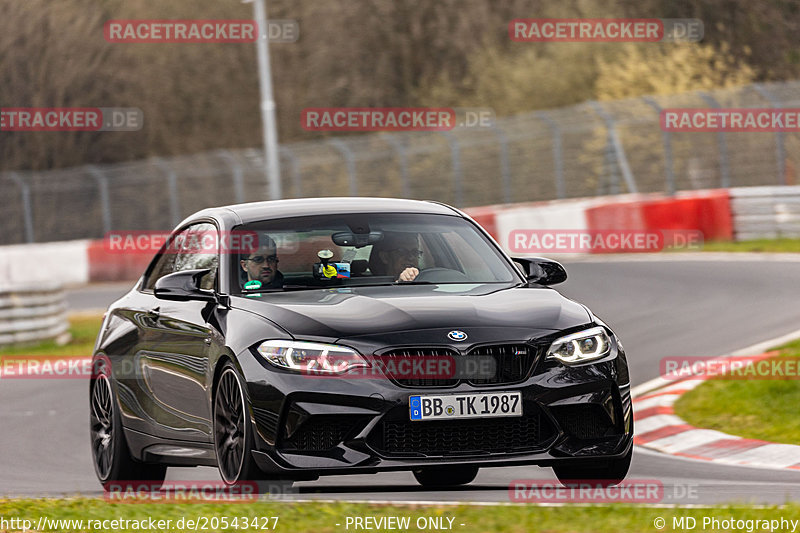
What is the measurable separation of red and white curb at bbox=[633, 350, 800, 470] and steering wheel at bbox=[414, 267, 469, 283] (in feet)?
8.58

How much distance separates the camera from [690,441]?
36.2ft

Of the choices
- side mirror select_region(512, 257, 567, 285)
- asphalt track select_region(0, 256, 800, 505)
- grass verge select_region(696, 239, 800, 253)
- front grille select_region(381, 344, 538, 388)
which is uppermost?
side mirror select_region(512, 257, 567, 285)

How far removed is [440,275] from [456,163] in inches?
944

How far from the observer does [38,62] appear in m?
52.0

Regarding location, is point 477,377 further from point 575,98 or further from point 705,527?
point 575,98

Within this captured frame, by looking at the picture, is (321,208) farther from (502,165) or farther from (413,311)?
(502,165)

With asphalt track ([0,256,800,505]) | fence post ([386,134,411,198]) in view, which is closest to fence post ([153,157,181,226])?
fence post ([386,134,411,198])

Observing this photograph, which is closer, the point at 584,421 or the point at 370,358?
the point at 370,358

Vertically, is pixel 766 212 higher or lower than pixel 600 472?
lower

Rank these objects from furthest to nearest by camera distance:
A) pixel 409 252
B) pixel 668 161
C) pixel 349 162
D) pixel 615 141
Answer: pixel 349 162
pixel 615 141
pixel 668 161
pixel 409 252

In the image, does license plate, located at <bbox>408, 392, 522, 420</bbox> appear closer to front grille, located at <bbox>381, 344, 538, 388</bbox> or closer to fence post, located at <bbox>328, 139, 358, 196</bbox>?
front grille, located at <bbox>381, 344, 538, 388</bbox>

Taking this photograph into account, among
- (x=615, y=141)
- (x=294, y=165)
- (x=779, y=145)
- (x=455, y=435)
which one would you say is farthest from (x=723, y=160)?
(x=455, y=435)

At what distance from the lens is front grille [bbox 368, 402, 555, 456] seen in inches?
277

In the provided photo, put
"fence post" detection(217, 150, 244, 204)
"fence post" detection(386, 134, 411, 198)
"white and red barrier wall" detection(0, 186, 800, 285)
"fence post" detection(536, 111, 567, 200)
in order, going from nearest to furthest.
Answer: "white and red barrier wall" detection(0, 186, 800, 285) → "fence post" detection(536, 111, 567, 200) → "fence post" detection(386, 134, 411, 198) → "fence post" detection(217, 150, 244, 204)
